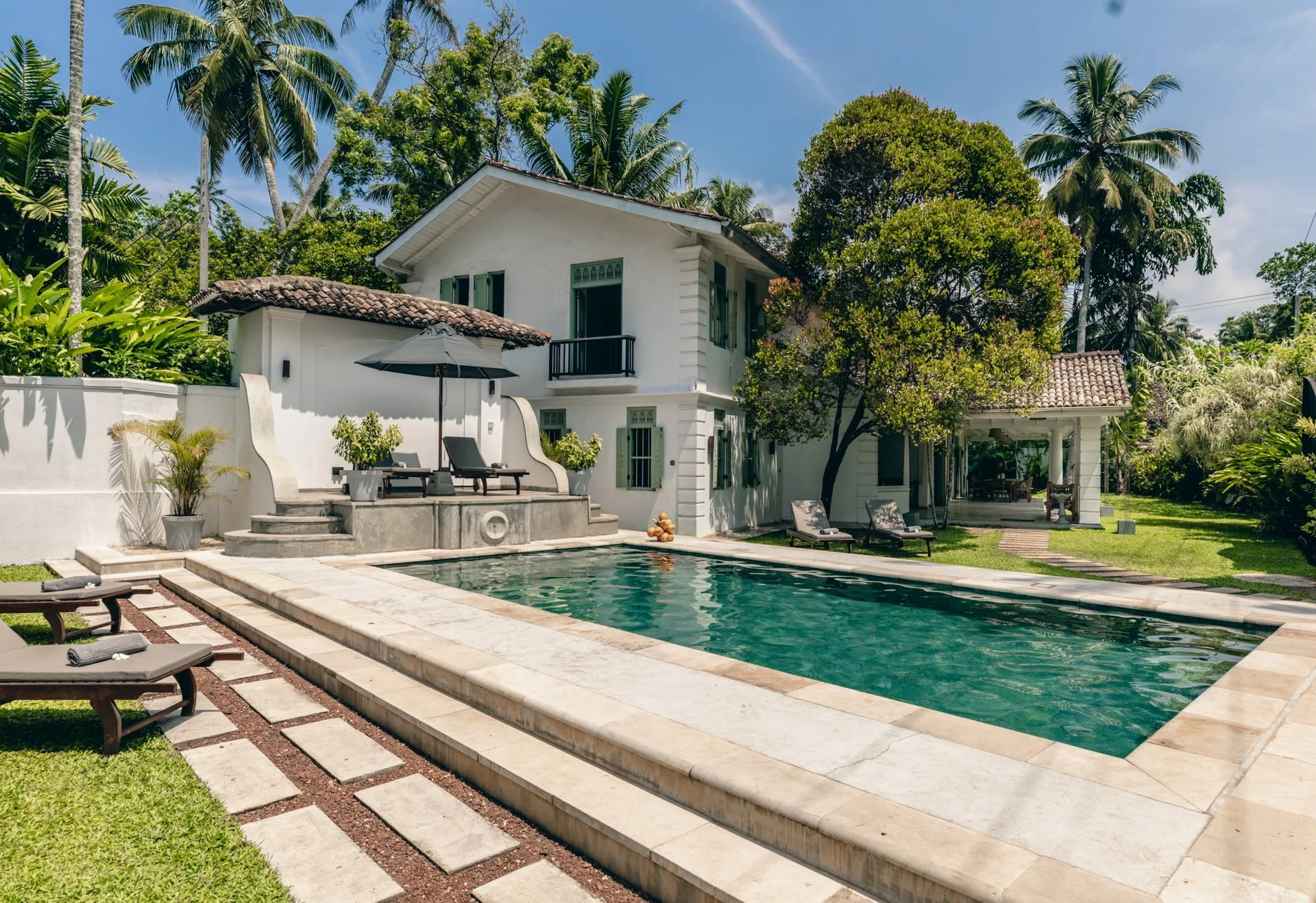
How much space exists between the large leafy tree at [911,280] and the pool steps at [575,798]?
1086 cm

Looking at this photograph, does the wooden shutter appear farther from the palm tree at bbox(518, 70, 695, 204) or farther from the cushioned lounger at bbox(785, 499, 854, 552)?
the palm tree at bbox(518, 70, 695, 204)

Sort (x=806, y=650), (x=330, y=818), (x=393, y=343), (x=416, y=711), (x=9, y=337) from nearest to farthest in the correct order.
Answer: (x=330, y=818) → (x=416, y=711) → (x=806, y=650) → (x=9, y=337) → (x=393, y=343)

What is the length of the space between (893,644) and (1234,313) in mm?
55445

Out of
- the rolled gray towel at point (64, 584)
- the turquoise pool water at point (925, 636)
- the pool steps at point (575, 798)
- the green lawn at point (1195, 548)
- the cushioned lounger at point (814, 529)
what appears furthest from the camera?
the cushioned lounger at point (814, 529)

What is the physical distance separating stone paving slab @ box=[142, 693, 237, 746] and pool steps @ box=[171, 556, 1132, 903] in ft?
3.92

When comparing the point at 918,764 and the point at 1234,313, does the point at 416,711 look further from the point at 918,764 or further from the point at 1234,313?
the point at 1234,313

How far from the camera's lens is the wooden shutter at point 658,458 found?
16000 mm

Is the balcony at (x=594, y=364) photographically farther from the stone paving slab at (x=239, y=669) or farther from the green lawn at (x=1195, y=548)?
the stone paving slab at (x=239, y=669)

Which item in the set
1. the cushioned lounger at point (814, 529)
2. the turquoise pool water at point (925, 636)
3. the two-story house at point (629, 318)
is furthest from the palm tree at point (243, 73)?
the cushioned lounger at point (814, 529)

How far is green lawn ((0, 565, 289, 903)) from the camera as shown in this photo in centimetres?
293

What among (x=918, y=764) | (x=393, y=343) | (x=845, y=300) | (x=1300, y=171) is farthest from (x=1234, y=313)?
(x=918, y=764)

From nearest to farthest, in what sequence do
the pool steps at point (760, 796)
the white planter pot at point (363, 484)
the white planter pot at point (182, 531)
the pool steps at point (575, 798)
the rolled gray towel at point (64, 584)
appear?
the pool steps at point (760, 796), the pool steps at point (575, 798), the rolled gray towel at point (64, 584), the white planter pot at point (182, 531), the white planter pot at point (363, 484)

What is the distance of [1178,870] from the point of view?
2754 millimetres

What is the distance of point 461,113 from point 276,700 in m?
24.4
